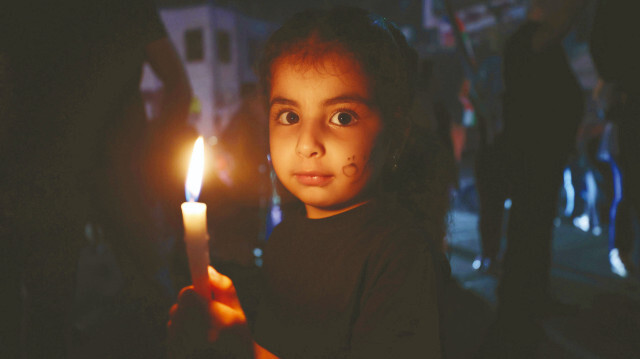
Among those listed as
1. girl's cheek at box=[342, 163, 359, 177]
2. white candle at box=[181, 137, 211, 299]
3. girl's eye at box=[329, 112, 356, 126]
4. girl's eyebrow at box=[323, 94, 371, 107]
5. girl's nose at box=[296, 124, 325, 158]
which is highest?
girl's eyebrow at box=[323, 94, 371, 107]

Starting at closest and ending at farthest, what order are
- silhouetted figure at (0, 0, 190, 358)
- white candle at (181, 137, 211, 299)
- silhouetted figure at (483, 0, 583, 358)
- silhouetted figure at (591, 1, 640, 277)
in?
1. white candle at (181, 137, 211, 299)
2. silhouetted figure at (0, 0, 190, 358)
3. silhouetted figure at (591, 1, 640, 277)
4. silhouetted figure at (483, 0, 583, 358)

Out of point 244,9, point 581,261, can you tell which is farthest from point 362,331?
point 244,9

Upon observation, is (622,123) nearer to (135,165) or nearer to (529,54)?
(529,54)

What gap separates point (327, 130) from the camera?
100 cm

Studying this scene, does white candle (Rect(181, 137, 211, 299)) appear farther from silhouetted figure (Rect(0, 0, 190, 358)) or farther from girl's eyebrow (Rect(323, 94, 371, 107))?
silhouetted figure (Rect(0, 0, 190, 358))

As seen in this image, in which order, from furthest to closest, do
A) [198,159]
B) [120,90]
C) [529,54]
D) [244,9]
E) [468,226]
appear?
[244,9] → [468,226] → [529,54] → [120,90] → [198,159]

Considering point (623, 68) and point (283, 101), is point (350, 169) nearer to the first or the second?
point (283, 101)

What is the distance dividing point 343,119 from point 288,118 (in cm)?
16

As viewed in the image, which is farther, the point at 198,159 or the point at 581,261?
the point at 581,261

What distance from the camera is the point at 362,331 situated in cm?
90

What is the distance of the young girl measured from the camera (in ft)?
2.95

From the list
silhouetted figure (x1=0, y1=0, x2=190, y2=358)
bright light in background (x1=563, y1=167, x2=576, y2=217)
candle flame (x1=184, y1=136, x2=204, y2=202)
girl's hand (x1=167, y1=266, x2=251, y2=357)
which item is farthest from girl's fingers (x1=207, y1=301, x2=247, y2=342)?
bright light in background (x1=563, y1=167, x2=576, y2=217)

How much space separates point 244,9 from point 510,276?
27.2 meters

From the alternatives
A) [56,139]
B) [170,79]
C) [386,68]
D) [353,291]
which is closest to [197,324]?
[353,291]
